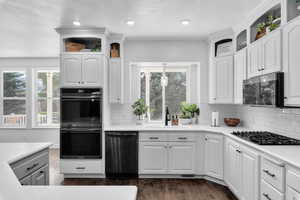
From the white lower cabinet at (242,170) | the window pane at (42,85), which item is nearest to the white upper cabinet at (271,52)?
the white lower cabinet at (242,170)

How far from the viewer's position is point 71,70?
3.94m

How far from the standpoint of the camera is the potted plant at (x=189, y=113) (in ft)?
14.8

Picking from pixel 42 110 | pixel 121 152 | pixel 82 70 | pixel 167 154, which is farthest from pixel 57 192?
pixel 42 110

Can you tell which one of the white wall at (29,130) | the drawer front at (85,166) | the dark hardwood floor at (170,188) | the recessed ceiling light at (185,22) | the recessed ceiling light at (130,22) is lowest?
the dark hardwood floor at (170,188)

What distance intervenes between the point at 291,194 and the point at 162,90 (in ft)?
11.2

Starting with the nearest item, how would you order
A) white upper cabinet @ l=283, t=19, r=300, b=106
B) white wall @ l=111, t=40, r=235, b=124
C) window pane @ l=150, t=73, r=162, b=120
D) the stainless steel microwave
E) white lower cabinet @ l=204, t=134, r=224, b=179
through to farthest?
white upper cabinet @ l=283, t=19, r=300, b=106 → the stainless steel microwave → white lower cabinet @ l=204, t=134, r=224, b=179 → white wall @ l=111, t=40, r=235, b=124 → window pane @ l=150, t=73, r=162, b=120

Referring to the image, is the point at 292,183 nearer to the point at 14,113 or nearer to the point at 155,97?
the point at 155,97

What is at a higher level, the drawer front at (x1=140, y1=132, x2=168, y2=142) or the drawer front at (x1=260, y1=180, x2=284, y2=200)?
the drawer front at (x1=140, y1=132, x2=168, y2=142)

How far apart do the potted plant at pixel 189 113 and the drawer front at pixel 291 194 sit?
2737 mm

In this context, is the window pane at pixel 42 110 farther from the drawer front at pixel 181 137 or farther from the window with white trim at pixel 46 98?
the drawer front at pixel 181 137

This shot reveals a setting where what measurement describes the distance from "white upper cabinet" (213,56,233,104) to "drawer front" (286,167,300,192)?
2207 mm

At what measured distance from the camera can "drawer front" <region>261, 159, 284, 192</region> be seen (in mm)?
1901

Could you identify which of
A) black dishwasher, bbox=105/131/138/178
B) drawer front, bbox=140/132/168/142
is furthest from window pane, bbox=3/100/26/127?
drawer front, bbox=140/132/168/142

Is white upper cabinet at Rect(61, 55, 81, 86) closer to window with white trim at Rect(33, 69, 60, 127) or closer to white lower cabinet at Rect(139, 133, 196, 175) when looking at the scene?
white lower cabinet at Rect(139, 133, 196, 175)
